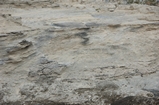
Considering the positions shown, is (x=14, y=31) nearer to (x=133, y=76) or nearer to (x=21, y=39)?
(x=21, y=39)

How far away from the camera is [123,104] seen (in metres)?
5.06

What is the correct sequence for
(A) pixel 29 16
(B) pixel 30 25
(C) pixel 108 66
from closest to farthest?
(C) pixel 108 66
(B) pixel 30 25
(A) pixel 29 16

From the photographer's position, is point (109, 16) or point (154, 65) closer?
point (154, 65)

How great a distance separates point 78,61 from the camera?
552cm

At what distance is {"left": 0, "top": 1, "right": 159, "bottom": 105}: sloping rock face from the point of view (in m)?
5.06

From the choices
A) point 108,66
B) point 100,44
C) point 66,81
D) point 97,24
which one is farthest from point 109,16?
point 66,81

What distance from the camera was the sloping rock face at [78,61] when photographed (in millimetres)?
5062

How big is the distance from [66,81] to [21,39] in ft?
4.30

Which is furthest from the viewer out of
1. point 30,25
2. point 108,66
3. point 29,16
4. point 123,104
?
point 29,16

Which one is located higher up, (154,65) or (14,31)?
(14,31)

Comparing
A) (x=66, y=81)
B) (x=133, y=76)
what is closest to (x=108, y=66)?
(x=133, y=76)

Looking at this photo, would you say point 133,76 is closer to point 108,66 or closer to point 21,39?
point 108,66

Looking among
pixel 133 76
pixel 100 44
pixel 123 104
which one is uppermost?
pixel 100 44

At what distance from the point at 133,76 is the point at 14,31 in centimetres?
267
